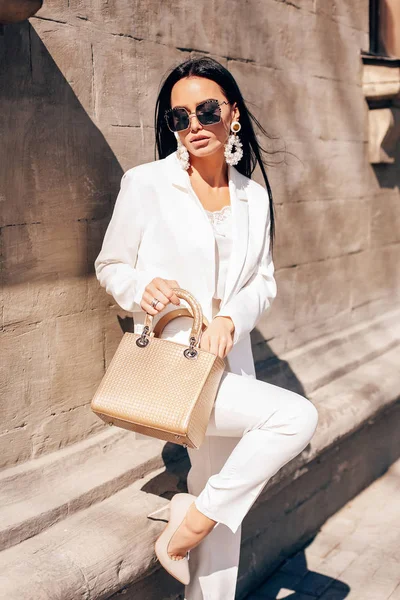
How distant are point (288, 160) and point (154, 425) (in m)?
2.63

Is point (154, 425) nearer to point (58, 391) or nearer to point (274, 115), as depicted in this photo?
point (58, 391)

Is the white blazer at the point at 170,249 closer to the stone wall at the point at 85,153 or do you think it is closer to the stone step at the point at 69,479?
the stone wall at the point at 85,153

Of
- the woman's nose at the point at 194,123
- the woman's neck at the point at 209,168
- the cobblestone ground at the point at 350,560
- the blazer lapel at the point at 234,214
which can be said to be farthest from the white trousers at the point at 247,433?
the cobblestone ground at the point at 350,560

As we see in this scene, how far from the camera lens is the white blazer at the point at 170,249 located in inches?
112

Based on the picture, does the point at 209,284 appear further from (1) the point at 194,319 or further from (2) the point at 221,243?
(1) the point at 194,319

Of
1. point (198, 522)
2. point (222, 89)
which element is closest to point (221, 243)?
point (222, 89)

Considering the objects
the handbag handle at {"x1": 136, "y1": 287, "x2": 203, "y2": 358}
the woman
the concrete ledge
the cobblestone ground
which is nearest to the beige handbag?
the handbag handle at {"x1": 136, "y1": 287, "x2": 203, "y2": 358}

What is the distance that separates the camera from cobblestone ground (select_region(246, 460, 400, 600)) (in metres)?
3.81

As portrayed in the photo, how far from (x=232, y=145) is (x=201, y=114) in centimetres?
22

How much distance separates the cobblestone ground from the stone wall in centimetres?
103

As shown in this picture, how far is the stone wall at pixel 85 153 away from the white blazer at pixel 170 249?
15.7 inches

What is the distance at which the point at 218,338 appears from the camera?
Answer: 106 inches

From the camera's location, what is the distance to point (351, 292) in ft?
18.1

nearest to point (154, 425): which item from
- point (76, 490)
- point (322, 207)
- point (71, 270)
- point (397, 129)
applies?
point (76, 490)
